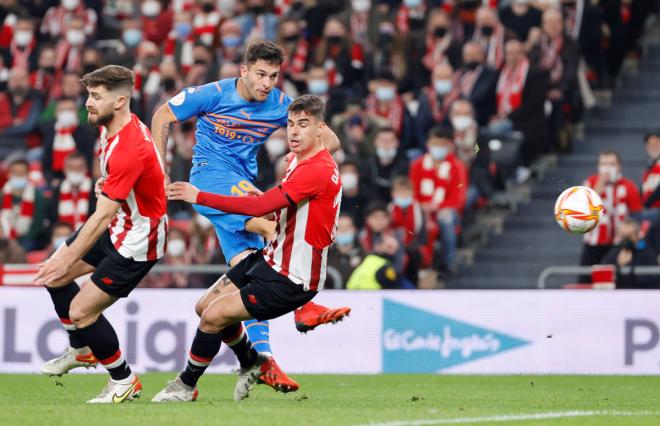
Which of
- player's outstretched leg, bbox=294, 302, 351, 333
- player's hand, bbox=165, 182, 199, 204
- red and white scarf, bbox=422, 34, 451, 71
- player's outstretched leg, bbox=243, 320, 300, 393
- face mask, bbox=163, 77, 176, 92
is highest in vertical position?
red and white scarf, bbox=422, 34, 451, 71

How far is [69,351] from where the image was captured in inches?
423

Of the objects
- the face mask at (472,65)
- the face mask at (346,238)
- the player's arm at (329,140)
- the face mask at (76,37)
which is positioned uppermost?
the face mask at (76,37)

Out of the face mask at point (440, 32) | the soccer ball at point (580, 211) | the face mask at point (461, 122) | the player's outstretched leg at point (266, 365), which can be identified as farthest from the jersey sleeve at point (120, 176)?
the face mask at point (440, 32)

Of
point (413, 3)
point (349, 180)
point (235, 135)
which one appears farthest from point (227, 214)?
point (413, 3)

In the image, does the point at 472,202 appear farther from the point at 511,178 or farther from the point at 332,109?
the point at 332,109

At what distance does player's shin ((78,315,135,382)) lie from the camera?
10.1m

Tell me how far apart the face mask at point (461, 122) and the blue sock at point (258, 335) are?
24.3 ft

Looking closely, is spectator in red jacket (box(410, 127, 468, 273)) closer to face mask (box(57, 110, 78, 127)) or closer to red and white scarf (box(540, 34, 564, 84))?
red and white scarf (box(540, 34, 564, 84))

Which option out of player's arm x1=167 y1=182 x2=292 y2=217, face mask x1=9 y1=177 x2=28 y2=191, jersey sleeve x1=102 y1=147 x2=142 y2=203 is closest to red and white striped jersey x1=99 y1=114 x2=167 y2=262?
jersey sleeve x1=102 y1=147 x2=142 y2=203

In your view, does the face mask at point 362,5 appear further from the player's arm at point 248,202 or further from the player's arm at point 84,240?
the player's arm at point 84,240

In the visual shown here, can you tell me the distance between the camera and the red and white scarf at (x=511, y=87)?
1822 centimetres

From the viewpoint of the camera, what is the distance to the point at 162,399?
1034cm

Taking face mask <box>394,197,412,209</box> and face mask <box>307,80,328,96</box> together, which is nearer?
face mask <box>394,197,412,209</box>

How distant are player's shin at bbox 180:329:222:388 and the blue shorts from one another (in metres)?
1.32
